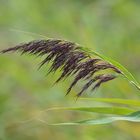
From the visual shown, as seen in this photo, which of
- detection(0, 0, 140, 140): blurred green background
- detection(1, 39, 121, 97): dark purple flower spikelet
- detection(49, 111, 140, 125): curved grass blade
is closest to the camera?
detection(1, 39, 121, 97): dark purple flower spikelet

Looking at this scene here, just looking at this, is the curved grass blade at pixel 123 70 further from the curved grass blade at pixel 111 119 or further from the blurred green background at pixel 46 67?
the blurred green background at pixel 46 67

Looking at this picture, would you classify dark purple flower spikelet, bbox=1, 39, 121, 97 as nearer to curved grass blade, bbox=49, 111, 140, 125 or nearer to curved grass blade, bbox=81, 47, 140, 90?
curved grass blade, bbox=81, 47, 140, 90

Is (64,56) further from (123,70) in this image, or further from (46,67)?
(46,67)

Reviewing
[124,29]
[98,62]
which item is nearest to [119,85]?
[124,29]

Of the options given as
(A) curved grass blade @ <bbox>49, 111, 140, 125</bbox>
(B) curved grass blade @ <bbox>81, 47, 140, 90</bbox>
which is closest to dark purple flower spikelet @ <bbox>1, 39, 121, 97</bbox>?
(B) curved grass blade @ <bbox>81, 47, 140, 90</bbox>

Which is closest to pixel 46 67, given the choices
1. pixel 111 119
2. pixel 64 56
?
pixel 111 119

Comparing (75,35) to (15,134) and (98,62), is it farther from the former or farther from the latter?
(98,62)

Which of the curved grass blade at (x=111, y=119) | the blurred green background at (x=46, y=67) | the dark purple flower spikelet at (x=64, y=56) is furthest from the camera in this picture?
the blurred green background at (x=46, y=67)

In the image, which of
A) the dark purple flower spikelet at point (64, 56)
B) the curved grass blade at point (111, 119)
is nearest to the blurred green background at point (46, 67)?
the curved grass blade at point (111, 119)
